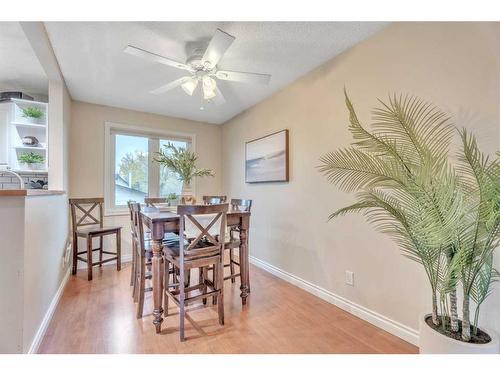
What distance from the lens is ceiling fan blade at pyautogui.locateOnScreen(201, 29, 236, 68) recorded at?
1614 mm

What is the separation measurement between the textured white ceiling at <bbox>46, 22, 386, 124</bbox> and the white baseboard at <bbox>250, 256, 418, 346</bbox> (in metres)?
2.25

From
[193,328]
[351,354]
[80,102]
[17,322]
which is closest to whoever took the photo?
[17,322]

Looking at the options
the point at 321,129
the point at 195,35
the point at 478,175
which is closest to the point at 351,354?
the point at 478,175

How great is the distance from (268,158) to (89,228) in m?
2.52

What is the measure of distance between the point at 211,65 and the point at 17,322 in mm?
2135

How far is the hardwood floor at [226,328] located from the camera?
1.69 metres

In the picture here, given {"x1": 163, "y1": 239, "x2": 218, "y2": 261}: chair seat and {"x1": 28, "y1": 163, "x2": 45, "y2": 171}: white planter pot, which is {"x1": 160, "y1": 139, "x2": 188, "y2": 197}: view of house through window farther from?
{"x1": 163, "y1": 239, "x2": 218, "y2": 261}: chair seat

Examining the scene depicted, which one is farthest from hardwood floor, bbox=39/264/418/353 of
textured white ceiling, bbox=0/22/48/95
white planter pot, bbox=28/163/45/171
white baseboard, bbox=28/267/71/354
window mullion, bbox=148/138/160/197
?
textured white ceiling, bbox=0/22/48/95

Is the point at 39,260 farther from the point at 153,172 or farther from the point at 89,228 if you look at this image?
the point at 153,172

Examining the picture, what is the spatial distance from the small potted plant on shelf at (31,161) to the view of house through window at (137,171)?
91 cm

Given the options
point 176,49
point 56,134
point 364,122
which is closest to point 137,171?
point 56,134

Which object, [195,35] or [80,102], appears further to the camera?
[80,102]

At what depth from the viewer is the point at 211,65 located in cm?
203
